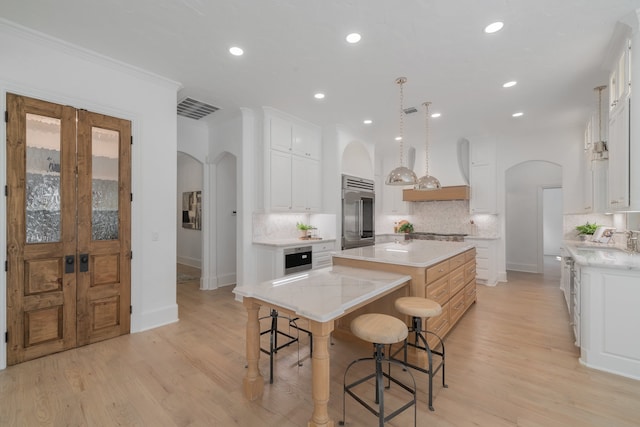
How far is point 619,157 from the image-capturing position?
2.68 m

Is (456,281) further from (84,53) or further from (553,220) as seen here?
(553,220)

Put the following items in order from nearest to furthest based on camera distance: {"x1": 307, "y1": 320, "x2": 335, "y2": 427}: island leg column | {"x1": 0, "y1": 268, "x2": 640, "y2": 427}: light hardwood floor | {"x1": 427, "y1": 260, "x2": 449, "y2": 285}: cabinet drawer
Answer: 1. {"x1": 307, "y1": 320, "x2": 335, "y2": 427}: island leg column
2. {"x1": 0, "y1": 268, "x2": 640, "y2": 427}: light hardwood floor
3. {"x1": 427, "y1": 260, "x2": 449, "y2": 285}: cabinet drawer

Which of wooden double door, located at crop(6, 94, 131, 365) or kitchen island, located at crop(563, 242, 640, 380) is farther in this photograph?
wooden double door, located at crop(6, 94, 131, 365)

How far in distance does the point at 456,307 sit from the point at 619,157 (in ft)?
7.10

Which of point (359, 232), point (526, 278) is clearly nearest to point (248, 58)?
point (359, 232)

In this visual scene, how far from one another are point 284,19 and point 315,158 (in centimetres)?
303

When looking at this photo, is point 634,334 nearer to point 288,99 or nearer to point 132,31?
point 288,99

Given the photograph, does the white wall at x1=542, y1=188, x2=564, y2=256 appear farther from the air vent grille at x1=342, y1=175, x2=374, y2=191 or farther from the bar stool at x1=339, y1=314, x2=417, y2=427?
the bar stool at x1=339, y1=314, x2=417, y2=427

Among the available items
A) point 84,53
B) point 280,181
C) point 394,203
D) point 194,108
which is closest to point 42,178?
point 84,53

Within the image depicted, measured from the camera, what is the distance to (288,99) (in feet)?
13.6

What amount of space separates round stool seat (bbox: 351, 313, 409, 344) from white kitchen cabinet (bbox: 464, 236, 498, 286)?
15.0 feet

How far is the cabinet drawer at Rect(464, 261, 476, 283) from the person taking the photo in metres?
3.88

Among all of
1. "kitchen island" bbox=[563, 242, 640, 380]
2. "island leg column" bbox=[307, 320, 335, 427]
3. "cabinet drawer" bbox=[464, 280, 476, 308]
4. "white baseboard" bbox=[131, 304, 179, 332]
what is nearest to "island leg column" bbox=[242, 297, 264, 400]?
"island leg column" bbox=[307, 320, 335, 427]

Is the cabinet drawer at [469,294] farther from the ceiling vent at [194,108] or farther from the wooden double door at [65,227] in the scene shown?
the ceiling vent at [194,108]
